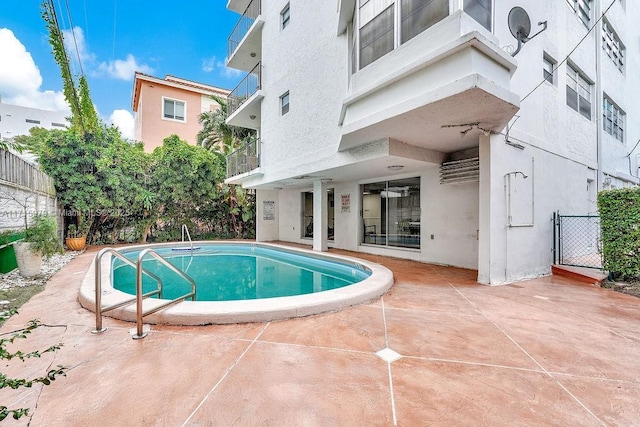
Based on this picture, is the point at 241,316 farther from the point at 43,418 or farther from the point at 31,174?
the point at 31,174

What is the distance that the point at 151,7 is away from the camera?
50.5 ft

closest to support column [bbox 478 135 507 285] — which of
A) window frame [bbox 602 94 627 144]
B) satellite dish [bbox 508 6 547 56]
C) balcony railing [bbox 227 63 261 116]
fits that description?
satellite dish [bbox 508 6 547 56]

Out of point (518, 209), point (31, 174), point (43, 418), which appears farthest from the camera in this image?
point (31, 174)

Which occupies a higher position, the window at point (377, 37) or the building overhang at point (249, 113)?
the building overhang at point (249, 113)

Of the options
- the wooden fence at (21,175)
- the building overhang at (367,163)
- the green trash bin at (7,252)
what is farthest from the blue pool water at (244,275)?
the wooden fence at (21,175)

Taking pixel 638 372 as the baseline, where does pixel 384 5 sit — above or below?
above

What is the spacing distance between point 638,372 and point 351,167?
6738 millimetres

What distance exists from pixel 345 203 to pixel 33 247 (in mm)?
9280

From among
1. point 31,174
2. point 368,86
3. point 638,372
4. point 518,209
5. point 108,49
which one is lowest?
point 638,372

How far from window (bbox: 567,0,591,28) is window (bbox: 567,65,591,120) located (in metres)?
1.72

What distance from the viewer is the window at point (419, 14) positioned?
468 cm

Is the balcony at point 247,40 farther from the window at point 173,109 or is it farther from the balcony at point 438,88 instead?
the balcony at point 438,88

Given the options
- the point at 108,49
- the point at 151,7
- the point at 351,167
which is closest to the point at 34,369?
the point at 351,167

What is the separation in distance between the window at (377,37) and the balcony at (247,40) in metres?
8.56
